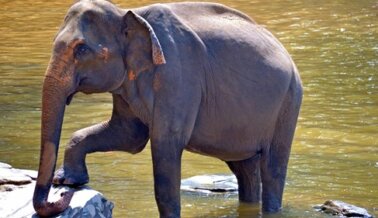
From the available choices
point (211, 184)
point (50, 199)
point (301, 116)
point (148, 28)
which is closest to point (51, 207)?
point (50, 199)

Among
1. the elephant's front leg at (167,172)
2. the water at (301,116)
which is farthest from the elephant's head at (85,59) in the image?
the water at (301,116)

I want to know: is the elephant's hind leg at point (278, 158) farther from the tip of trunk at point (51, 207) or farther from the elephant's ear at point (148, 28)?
the tip of trunk at point (51, 207)

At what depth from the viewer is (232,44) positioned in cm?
796

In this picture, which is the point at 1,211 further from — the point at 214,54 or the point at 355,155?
the point at 355,155

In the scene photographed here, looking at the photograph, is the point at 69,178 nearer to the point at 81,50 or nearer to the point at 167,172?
the point at 167,172

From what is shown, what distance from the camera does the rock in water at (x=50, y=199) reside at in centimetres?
678

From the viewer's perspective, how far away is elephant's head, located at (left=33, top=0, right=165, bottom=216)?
6.58 m

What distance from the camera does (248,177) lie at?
28.4 feet

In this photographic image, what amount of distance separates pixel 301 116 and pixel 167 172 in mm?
4745

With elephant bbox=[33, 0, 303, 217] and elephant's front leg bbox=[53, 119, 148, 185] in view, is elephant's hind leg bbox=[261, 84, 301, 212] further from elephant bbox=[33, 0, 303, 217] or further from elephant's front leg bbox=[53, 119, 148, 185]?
elephant's front leg bbox=[53, 119, 148, 185]

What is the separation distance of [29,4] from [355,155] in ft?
41.2

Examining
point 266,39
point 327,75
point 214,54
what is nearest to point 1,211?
point 214,54

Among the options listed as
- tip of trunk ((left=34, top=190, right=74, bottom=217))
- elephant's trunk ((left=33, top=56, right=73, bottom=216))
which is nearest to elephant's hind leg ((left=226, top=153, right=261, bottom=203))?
tip of trunk ((left=34, top=190, right=74, bottom=217))

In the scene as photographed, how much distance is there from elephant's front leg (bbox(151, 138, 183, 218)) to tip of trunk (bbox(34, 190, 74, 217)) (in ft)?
2.62
